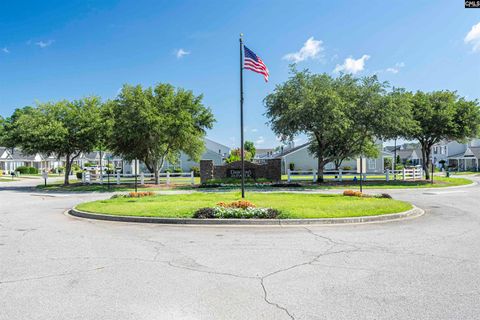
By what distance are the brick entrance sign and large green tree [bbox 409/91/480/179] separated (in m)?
12.5

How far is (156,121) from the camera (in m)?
29.1

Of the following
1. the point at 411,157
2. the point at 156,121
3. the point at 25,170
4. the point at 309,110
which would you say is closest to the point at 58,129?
the point at 156,121

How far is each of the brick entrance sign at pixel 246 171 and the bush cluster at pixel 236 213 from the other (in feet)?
65.6

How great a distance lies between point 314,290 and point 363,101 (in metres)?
28.0

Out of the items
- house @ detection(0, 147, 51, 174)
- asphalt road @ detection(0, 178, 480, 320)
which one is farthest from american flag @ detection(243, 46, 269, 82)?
house @ detection(0, 147, 51, 174)

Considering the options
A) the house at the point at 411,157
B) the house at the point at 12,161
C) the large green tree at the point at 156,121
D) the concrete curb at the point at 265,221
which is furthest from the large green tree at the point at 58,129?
the house at the point at 411,157

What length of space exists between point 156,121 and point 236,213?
19095 mm

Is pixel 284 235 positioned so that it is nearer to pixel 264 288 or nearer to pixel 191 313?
pixel 264 288

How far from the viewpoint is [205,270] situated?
645 cm

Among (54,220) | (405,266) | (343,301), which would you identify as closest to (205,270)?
(343,301)

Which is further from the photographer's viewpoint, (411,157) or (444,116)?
(411,157)

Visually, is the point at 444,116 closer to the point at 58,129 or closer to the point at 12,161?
the point at 58,129

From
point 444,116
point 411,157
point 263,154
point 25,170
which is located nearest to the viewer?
point 444,116

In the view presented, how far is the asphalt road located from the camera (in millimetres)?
4723
